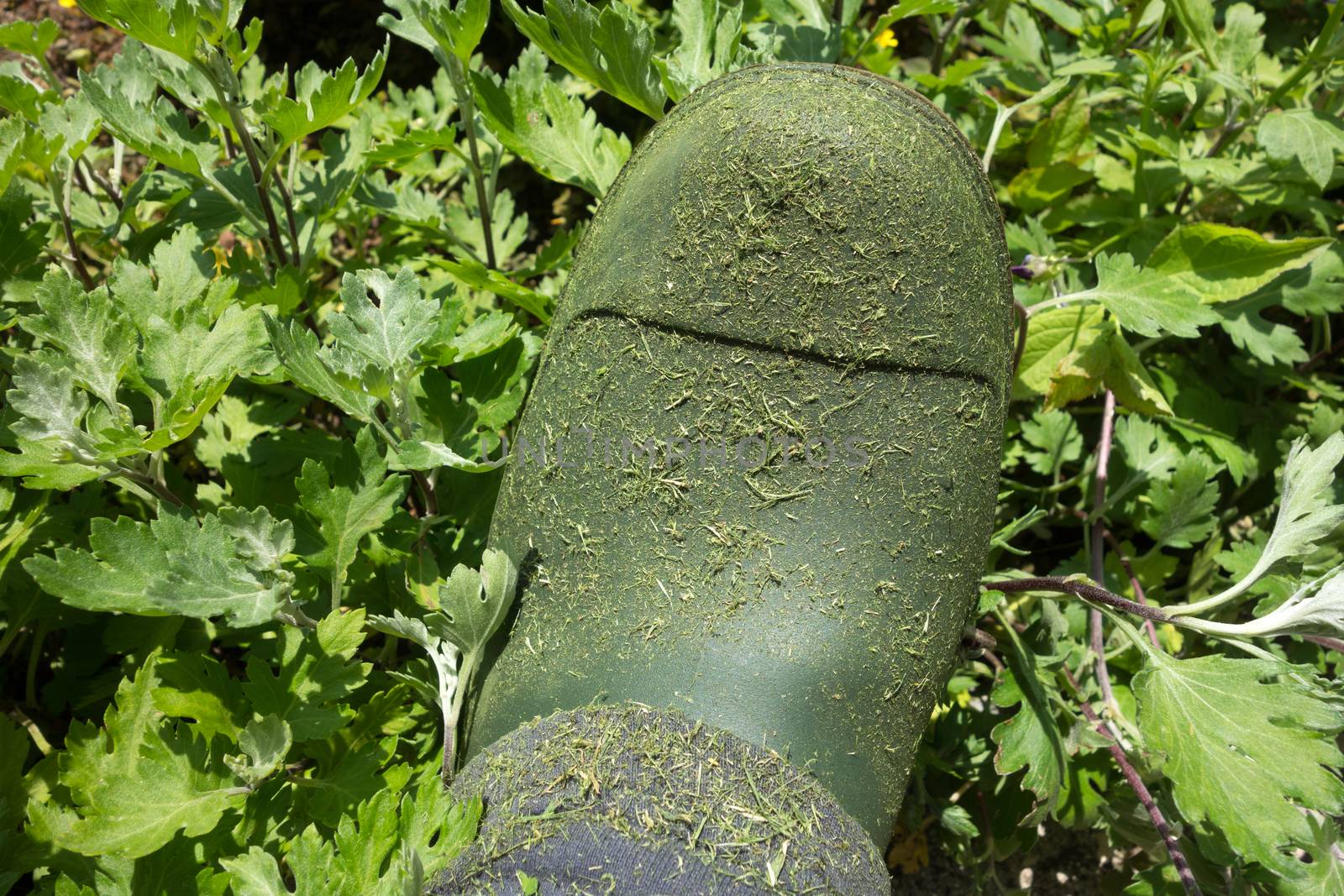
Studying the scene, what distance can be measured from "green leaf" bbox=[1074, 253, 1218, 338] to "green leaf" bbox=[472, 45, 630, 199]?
77 centimetres

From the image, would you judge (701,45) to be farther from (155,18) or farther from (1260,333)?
(1260,333)

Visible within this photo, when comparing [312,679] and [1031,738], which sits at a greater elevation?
[312,679]

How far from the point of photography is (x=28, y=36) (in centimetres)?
144

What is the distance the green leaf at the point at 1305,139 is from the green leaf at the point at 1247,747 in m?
0.83

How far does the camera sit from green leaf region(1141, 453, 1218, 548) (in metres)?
1.64

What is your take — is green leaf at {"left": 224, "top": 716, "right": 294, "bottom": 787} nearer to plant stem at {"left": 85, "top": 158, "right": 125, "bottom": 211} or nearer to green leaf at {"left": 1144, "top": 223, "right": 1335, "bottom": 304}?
plant stem at {"left": 85, "top": 158, "right": 125, "bottom": 211}

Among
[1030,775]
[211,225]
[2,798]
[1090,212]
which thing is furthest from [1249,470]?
[2,798]

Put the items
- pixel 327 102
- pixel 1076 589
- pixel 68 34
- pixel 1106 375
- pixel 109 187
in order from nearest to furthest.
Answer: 1. pixel 327 102
2. pixel 1076 589
3. pixel 1106 375
4. pixel 109 187
5. pixel 68 34

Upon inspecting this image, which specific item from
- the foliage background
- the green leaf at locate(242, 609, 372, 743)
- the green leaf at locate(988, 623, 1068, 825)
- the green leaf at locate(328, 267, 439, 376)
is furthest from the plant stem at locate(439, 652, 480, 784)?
the green leaf at locate(988, 623, 1068, 825)

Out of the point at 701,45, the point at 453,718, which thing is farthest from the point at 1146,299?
the point at 453,718

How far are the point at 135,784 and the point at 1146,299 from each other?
4.84 ft

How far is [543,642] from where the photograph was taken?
1.29 metres

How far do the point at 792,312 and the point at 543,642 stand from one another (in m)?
0.54

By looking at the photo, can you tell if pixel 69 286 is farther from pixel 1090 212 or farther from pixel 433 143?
pixel 1090 212
